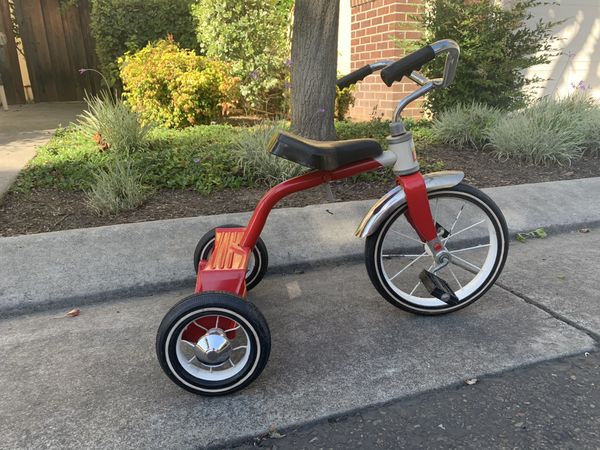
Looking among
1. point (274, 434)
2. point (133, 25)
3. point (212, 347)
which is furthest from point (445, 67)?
point (133, 25)

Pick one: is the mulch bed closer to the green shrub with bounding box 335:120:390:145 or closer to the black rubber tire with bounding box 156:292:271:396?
the green shrub with bounding box 335:120:390:145

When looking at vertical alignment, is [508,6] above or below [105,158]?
above

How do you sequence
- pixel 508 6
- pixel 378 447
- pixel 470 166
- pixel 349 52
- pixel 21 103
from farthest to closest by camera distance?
pixel 21 103, pixel 349 52, pixel 508 6, pixel 470 166, pixel 378 447

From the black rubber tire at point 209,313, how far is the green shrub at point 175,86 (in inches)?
197

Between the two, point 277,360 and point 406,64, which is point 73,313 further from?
point 406,64

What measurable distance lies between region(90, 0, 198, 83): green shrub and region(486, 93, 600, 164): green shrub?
5.86m

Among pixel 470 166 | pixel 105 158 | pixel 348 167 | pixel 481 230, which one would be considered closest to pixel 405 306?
pixel 348 167

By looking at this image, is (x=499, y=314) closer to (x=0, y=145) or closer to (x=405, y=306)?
(x=405, y=306)

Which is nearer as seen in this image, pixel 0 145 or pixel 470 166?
pixel 470 166

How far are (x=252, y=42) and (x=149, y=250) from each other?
5.05 m

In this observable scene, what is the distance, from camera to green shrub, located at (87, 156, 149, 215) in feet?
12.7

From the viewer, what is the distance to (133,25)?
323 inches

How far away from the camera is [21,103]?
36.0 ft

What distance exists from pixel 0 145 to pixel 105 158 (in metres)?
2.29
